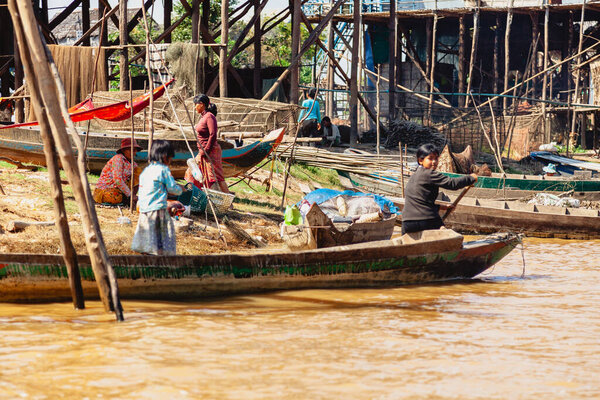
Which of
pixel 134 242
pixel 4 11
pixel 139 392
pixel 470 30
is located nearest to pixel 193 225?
pixel 134 242

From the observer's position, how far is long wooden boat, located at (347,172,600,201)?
1246 centimetres

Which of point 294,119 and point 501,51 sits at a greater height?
point 501,51

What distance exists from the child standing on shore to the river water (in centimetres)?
50

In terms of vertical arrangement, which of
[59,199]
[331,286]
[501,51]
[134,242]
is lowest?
[331,286]

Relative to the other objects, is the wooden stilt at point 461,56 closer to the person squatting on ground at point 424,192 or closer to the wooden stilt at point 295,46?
the wooden stilt at point 295,46

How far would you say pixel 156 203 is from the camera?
5629mm

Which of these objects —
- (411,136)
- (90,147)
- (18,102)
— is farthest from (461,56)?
(90,147)

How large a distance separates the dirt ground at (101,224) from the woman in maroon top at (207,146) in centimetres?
43

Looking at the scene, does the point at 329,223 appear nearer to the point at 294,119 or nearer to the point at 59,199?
the point at 59,199

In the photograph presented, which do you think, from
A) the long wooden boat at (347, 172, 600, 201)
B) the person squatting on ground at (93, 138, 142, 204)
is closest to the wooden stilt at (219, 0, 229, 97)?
the long wooden boat at (347, 172, 600, 201)

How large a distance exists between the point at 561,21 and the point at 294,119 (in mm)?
13828

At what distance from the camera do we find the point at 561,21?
74.5 ft

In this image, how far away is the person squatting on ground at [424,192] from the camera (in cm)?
649

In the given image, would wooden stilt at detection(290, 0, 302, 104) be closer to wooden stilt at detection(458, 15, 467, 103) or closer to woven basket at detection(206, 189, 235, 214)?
woven basket at detection(206, 189, 235, 214)
